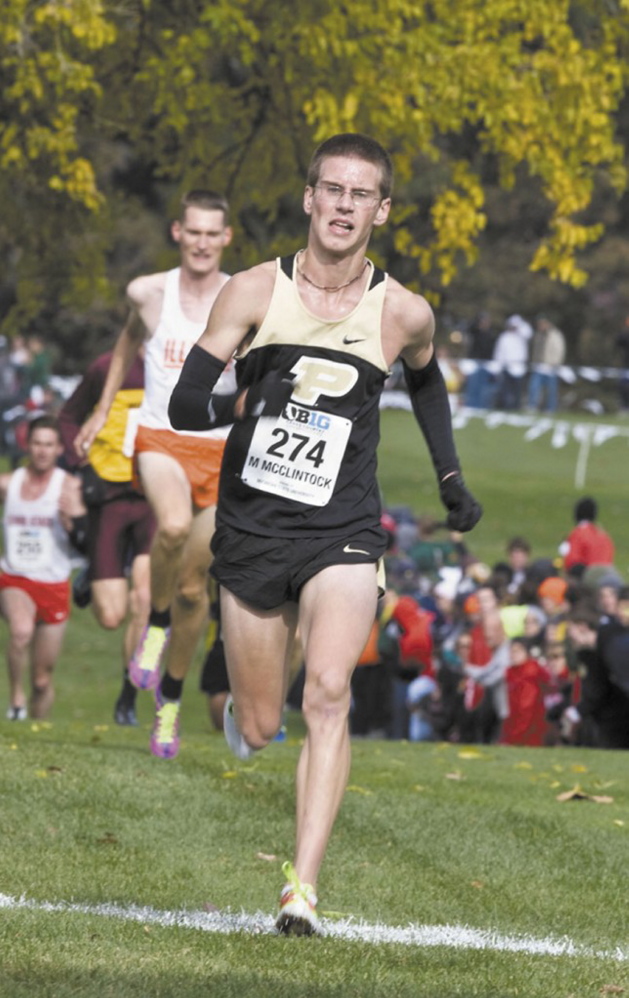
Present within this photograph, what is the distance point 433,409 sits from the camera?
711cm

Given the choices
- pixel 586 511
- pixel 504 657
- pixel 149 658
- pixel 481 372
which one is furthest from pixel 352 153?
pixel 481 372

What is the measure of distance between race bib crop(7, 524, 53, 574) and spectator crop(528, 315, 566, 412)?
89.4ft

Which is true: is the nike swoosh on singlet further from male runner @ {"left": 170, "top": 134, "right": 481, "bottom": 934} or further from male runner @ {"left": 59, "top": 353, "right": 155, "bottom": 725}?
male runner @ {"left": 59, "top": 353, "right": 155, "bottom": 725}

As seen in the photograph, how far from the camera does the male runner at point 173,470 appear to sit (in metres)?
9.64

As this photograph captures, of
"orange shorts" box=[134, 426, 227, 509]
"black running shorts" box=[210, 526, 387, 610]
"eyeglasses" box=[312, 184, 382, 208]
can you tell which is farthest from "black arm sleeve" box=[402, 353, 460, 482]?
"orange shorts" box=[134, 426, 227, 509]

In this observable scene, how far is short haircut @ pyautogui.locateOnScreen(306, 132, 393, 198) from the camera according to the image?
664 cm

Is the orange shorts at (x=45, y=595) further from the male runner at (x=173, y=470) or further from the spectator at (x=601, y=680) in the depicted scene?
A: the male runner at (x=173, y=470)

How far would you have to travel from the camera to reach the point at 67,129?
15.5 meters

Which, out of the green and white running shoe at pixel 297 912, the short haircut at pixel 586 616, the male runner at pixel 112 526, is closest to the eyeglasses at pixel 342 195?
the green and white running shoe at pixel 297 912

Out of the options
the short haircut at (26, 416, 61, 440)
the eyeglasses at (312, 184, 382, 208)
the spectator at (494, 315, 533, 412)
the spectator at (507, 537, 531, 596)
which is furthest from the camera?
the spectator at (494, 315, 533, 412)

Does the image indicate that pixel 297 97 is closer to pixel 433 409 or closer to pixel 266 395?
pixel 433 409

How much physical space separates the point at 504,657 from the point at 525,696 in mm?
374

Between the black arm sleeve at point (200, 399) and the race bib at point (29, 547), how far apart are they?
8038 millimetres

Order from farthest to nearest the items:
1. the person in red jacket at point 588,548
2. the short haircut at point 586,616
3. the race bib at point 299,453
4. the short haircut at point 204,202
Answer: the person in red jacket at point 588,548 → the short haircut at point 586,616 → the short haircut at point 204,202 → the race bib at point 299,453
